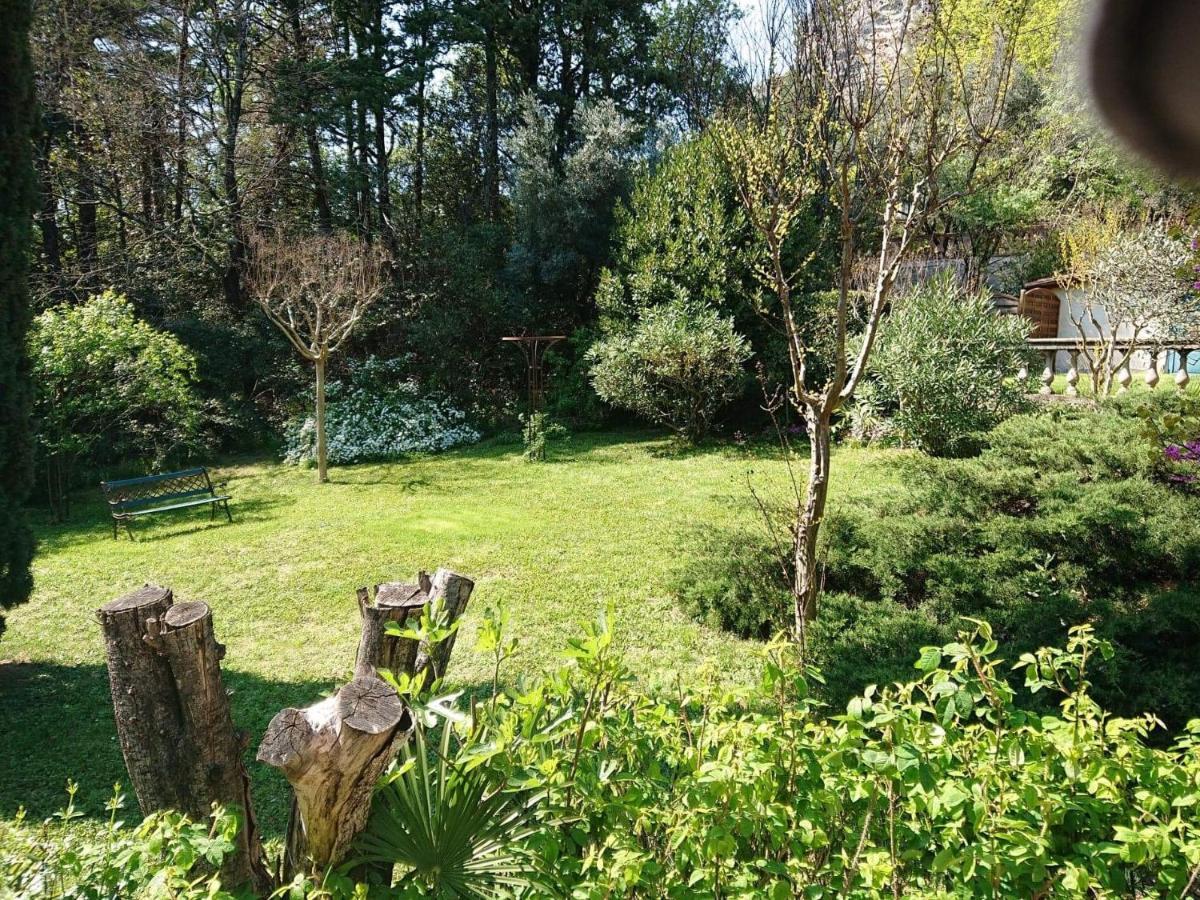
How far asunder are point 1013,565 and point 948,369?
5628 millimetres

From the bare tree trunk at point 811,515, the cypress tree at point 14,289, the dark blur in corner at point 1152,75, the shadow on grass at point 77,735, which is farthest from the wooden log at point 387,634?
the cypress tree at point 14,289

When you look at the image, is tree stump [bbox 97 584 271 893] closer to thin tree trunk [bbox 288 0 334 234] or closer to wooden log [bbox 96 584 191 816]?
wooden log [bbox 96 584 191 816]

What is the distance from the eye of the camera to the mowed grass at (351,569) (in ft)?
14.4

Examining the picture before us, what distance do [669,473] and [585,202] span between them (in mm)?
6750

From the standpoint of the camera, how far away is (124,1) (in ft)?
41.9

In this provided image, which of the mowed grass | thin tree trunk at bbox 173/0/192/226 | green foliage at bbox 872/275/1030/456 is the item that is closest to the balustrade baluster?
green foliage at bbox 872/275/1030/456

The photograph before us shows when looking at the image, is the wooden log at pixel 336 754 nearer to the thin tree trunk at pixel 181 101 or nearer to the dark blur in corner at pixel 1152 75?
the dark blur in corner at pixel 1152 75

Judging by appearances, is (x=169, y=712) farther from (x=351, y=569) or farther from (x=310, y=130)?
(x=310, y=130)

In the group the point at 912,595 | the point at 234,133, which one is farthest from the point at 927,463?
the point at 234,133

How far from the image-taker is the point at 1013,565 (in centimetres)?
415

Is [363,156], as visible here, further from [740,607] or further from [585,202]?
[740,607]

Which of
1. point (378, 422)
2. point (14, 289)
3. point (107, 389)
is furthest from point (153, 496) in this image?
point (14, 289)

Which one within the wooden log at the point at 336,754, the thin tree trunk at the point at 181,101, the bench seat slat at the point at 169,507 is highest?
the thin tree trunk at the point at 181,101

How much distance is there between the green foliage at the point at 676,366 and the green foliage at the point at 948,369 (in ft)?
7.73
